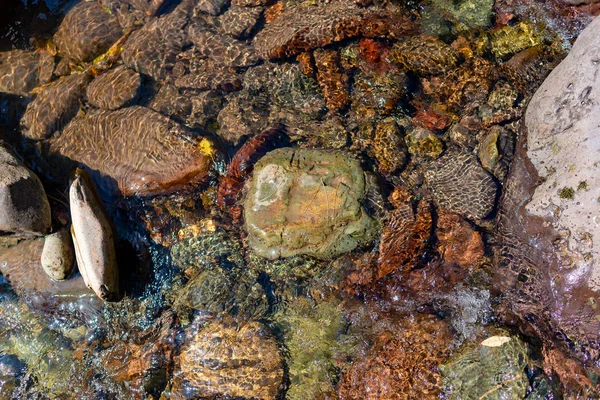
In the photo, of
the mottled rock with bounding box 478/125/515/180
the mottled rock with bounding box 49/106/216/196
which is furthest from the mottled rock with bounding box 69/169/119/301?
the mottled rock with bounding box 478/125/515/180

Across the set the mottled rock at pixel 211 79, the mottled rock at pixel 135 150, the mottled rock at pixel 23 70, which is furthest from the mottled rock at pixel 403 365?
the mottled rock at pixel 23 70

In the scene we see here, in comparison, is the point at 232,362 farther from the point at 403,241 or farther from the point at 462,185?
the point at 462,185

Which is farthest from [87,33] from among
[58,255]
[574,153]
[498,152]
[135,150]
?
Answer: [574,153]

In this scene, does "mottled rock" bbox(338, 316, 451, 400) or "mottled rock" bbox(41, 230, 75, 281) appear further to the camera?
"mottled rock" bbox(41, 230, 75, 281)

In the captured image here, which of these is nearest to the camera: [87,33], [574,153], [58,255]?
[574,153]

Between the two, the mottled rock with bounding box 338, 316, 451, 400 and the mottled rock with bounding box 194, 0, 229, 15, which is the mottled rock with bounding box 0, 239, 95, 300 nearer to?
the mottled rock with bounding box 338, 316, 451, 400

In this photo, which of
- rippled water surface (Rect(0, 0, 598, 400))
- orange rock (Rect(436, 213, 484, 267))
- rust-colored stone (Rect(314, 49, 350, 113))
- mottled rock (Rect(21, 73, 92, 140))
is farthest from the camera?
mottled rock (Rect(21, 73, 92, 140))

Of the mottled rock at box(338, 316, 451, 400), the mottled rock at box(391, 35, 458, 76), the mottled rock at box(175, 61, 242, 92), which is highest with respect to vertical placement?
the mottled rock at box(391, 35, 458, 76)
